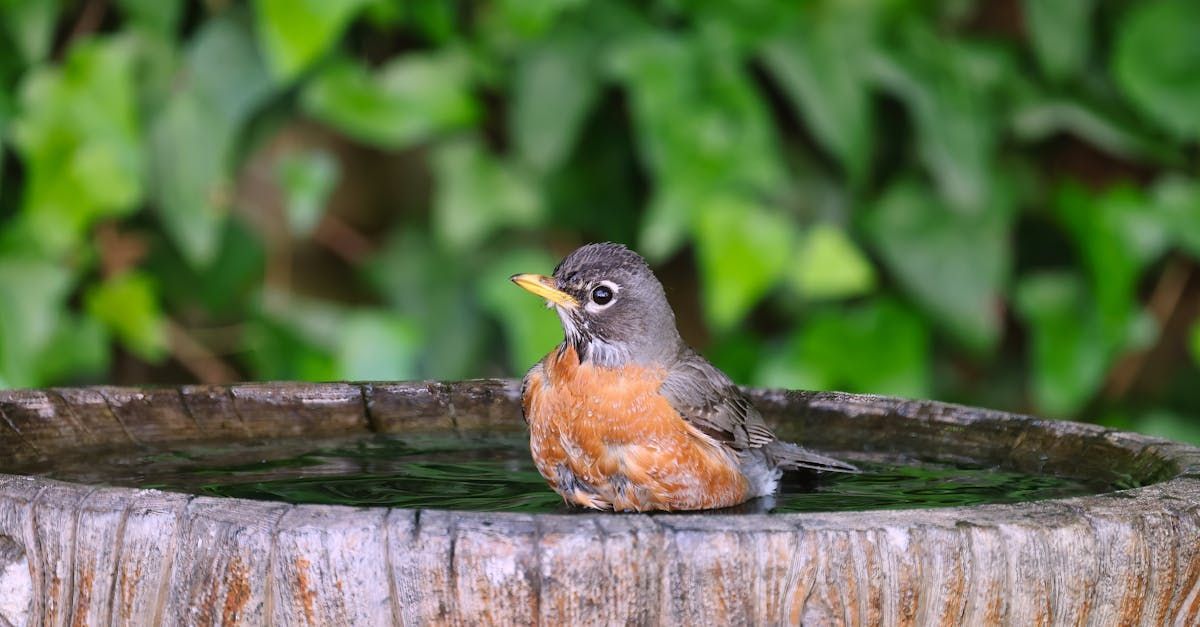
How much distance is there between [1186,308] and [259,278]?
128 inches

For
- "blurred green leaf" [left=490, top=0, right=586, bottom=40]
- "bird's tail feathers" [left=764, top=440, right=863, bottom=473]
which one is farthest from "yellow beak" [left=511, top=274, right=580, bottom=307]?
"blurred green leaf" [left=490, top=0, right=586, bottom=40]

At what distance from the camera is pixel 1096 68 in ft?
16.0

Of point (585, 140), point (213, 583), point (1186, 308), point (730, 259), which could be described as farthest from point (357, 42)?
point (213, 583)

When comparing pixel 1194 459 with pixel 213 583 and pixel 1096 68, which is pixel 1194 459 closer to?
pixel 213 583

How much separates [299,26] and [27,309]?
1211 millimetres

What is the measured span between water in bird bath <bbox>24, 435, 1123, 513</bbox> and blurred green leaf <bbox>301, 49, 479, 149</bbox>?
1.86 m

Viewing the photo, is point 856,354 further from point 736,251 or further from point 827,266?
point 736,251

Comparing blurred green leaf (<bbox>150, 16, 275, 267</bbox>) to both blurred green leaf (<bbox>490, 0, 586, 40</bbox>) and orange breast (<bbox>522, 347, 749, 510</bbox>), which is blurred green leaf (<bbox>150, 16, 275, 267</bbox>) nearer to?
blurred green leaf (<bbox>490, 0, 586, 40</bbox>)

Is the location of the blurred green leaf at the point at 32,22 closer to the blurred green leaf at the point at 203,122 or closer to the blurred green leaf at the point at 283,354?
the blurred green leaf at the point at 203,122

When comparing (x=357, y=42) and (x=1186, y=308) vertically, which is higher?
(x=357, y=42)

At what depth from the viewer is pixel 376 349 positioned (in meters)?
4.62

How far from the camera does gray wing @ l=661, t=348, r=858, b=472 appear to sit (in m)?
2.61

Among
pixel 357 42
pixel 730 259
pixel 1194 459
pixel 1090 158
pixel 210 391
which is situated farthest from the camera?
pixel 1090 158

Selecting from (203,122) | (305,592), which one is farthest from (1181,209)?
(305,592)
